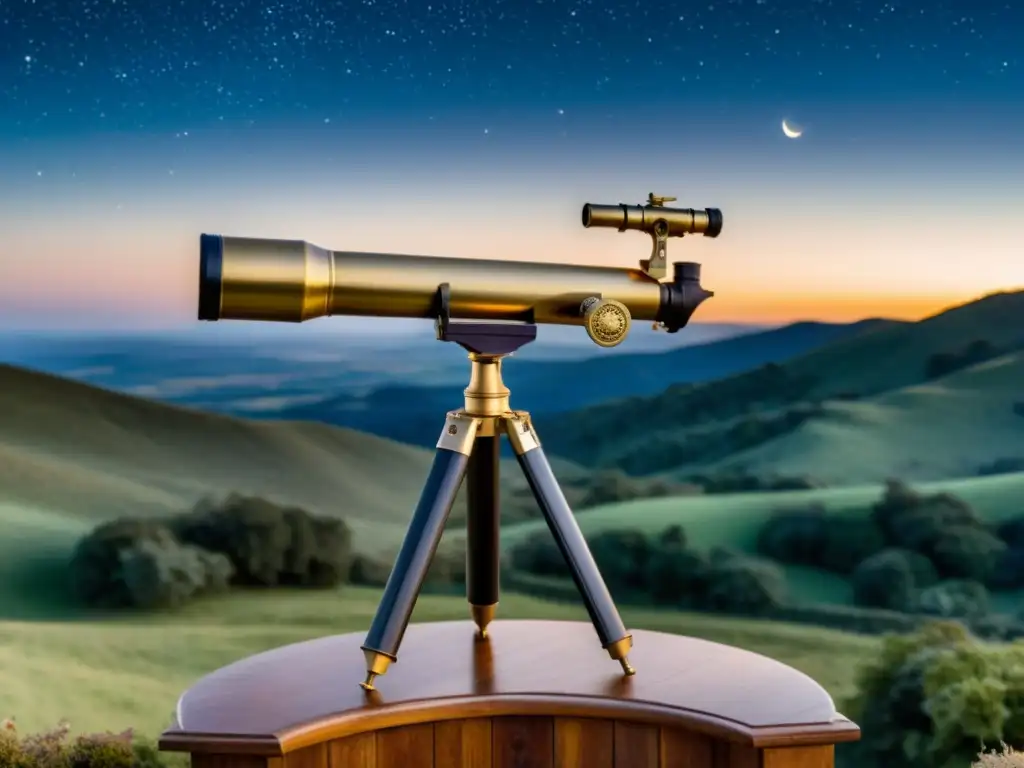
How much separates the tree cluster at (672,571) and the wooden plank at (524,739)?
1853 mm

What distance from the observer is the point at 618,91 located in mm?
3678

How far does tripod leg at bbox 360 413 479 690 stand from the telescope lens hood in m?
0.43

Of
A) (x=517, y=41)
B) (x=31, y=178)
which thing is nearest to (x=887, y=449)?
(x=517, y=41)

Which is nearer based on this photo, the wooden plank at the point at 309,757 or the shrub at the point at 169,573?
the wooden plank at the point at 309,757

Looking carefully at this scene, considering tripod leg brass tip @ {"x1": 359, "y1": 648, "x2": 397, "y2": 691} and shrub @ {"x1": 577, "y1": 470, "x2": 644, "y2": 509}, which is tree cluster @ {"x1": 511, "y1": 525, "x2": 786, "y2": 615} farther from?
tripod leg brass tip @ {"x1": 359, "y1": 648, "x2": 397, "y2": 691}

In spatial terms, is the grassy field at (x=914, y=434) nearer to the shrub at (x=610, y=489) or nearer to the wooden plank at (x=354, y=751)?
the shrub at (x=610, y=489)

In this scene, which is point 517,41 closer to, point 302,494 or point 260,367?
point 260,367

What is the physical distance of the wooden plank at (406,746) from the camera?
1752mm

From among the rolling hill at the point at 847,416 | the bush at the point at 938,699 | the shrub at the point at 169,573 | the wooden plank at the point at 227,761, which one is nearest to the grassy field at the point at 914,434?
the rolling hill at the point at 847,416

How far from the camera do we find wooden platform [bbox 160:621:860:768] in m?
1.64

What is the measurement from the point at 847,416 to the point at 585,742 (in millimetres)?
2304

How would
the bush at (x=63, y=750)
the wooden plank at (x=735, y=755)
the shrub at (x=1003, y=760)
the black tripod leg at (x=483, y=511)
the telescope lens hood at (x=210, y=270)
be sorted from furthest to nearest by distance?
the bush at (x=63, y=750) < the shrub at (x=1003, y=760) < the black tripod leg at (x=483, y=511) < the wooden plank at (x=735, y=755) < the telescope lens hood at (x=210, y=270)

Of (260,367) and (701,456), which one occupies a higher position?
(260,367)

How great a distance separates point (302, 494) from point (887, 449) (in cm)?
198
